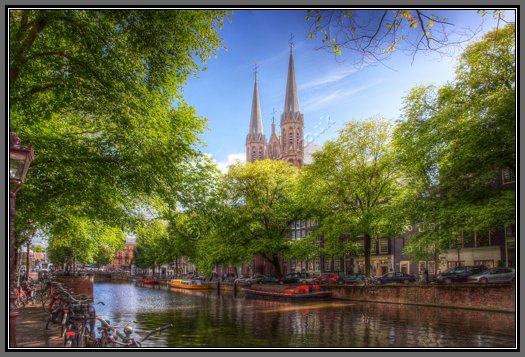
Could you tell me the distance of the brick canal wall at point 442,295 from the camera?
27.4 metres

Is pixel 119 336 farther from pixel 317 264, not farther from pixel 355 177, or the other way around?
pixel 317 264

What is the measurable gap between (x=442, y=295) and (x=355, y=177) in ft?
46.7

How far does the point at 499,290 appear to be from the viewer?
90.5ft

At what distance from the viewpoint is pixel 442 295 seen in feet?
104

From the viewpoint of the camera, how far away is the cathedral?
114 meters

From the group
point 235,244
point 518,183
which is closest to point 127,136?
point 518,183

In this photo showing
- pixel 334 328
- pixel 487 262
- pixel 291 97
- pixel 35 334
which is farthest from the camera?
pixel 291 97

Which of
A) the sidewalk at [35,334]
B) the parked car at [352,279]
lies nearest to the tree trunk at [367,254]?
the parked car at [352,279]

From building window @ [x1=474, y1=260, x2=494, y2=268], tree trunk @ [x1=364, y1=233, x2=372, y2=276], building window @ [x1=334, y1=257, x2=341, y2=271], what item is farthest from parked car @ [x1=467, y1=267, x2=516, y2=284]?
building window @ [x1=334, y1=257, x2=341, y2=271]

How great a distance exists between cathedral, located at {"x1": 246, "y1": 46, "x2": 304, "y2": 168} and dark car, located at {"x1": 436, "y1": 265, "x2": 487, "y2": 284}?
64.6 meters

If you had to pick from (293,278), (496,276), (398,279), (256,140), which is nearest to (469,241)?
(398,279)

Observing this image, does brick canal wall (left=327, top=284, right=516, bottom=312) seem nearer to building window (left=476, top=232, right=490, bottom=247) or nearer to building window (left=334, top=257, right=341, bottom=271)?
building window (left=476, top=232, right=490, bottom=247)

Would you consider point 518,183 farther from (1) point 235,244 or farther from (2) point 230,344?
(1) point 235,244

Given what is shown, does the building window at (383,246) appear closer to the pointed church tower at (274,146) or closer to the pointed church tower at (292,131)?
the pointed church tower at (292,131)
